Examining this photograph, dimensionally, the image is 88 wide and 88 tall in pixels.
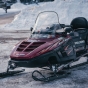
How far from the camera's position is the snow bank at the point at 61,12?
22.2 meters

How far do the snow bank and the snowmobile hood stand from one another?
49.1 ft

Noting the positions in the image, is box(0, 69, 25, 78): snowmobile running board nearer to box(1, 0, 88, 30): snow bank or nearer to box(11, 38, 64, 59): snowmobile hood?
box(11, 38, 64, 59): snowmobile hood

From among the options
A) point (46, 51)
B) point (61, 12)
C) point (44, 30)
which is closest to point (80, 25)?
point (44, 30)

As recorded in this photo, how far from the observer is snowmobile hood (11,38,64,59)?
6332 millimetres

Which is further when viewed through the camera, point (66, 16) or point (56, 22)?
point (66, 16)

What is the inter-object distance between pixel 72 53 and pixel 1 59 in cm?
331

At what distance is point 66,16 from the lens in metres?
22.4

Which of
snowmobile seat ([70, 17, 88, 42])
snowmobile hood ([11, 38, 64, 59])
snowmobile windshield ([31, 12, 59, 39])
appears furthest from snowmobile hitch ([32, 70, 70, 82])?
snowmobile seat ([70, 17, 88, 42])

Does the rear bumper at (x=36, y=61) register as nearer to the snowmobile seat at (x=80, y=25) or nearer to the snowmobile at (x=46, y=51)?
the snowmobile at (x=46, y=51)

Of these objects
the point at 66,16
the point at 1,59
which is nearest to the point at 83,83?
the point at 1,59

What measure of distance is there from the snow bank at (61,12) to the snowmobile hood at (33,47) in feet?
49.1

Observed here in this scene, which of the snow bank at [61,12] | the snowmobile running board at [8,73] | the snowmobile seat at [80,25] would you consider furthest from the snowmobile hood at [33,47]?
the snow bank at [61,12]

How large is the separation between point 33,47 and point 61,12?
16.8m

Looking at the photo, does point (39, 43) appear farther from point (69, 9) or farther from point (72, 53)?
point (69, 9)
